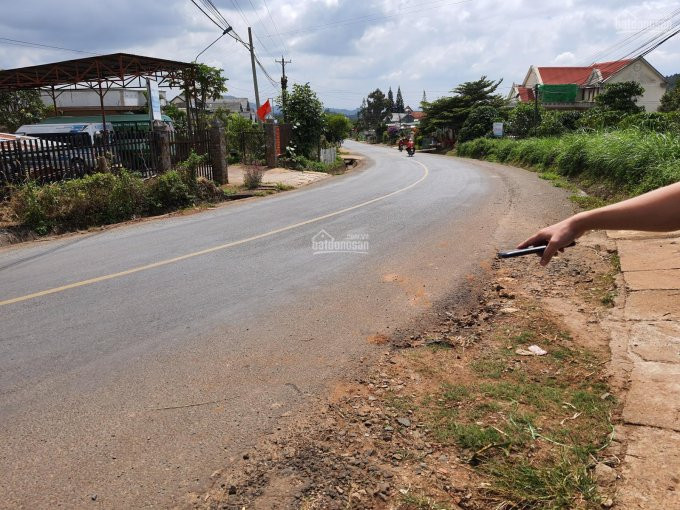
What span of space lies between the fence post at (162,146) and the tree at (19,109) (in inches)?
782

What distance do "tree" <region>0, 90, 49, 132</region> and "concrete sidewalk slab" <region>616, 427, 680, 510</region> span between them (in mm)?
34316

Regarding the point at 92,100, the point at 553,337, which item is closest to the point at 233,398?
the point at 553,337

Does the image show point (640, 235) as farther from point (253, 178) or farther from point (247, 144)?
point (247, 144)

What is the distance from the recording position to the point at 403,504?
8.32 feet

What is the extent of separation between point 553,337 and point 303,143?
25.1 m

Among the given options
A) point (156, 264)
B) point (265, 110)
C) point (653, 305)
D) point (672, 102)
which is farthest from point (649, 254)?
point (672, 102)

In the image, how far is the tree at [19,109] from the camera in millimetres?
29562

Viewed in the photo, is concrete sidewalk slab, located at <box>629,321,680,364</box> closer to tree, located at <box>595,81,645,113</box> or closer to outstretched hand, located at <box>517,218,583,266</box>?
outstretched hand, located at <box>517,218,583,266</box>

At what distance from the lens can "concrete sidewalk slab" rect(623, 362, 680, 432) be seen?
3.07 metres

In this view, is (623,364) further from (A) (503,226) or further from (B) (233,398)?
(A) (503,226)

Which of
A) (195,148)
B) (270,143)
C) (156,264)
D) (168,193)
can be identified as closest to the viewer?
(156,264)

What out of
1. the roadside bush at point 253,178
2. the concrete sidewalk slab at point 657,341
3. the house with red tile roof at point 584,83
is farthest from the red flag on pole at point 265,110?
the house with red tile roof at point 584,83

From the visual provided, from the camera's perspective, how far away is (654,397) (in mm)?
3330

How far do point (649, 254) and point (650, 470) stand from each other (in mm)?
5182
